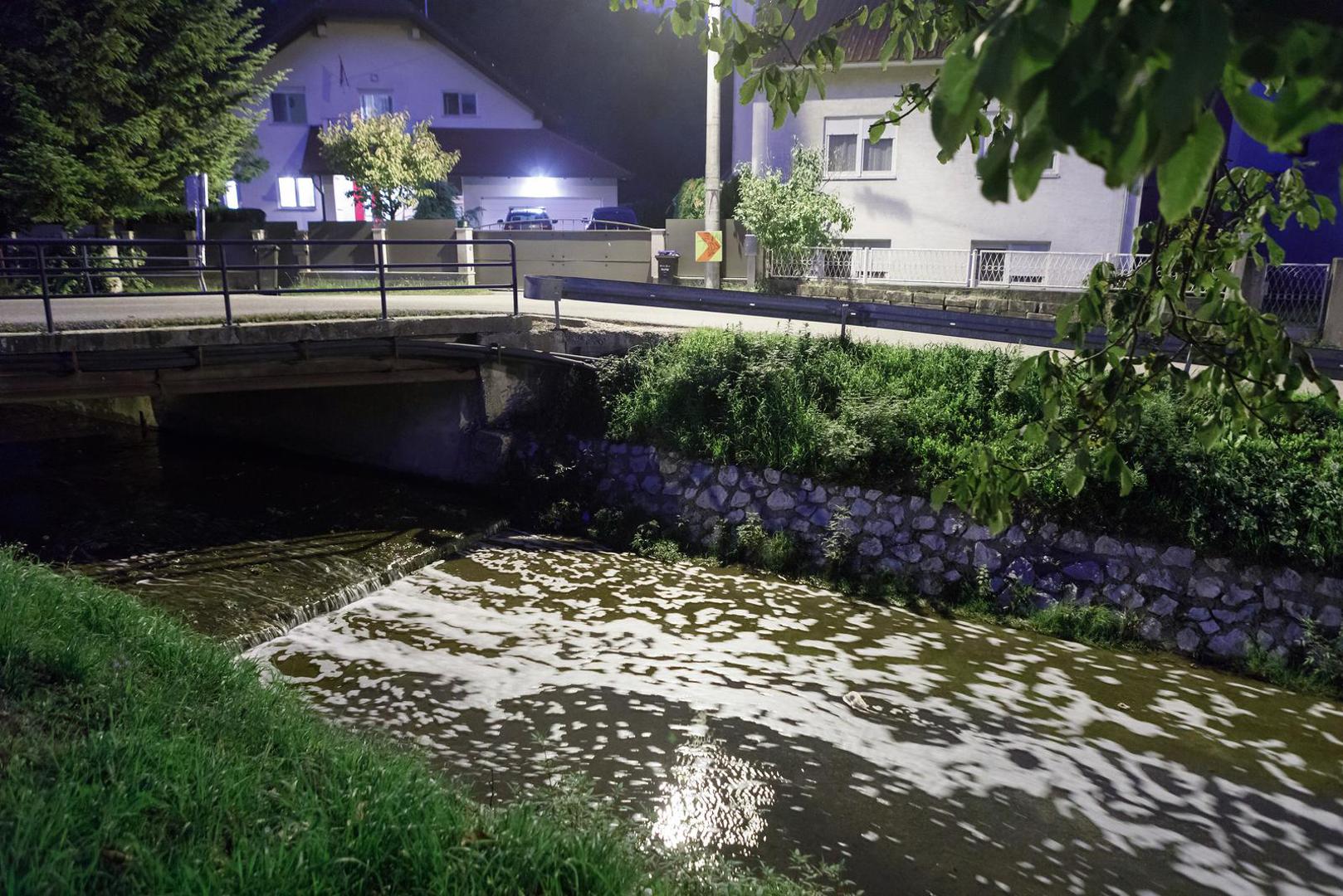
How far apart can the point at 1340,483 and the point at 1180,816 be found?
13.6ft

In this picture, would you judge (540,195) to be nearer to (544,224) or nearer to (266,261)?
(544,224)

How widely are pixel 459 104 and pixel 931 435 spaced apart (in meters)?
37.8

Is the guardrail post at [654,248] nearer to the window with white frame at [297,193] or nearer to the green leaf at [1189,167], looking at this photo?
the window with white frame at [297,193]

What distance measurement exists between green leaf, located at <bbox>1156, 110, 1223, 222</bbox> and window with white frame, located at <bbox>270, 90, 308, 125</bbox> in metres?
45.1

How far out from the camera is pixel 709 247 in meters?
21.5

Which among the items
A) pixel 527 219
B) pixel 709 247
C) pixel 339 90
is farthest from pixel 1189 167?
pixel 339 90

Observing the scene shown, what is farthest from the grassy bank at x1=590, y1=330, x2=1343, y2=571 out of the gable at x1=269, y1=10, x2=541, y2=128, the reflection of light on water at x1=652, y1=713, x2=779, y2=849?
the gable at x1=269, y1=10, x2=541, y2=128

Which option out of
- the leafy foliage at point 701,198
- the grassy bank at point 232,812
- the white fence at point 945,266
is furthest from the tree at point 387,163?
the grassy bank at point 232,812

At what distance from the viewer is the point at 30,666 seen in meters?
5.43

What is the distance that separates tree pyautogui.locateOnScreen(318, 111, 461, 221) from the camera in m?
31.8

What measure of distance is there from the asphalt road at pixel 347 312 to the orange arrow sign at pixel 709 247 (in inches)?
93.4

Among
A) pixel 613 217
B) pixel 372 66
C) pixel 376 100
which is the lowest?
pixel 613 217

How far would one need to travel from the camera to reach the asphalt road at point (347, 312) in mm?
13008

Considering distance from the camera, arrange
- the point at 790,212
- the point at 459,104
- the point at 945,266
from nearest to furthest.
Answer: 1. the point at 945,266
2. the point at 790,212
3. the point at 459,104
